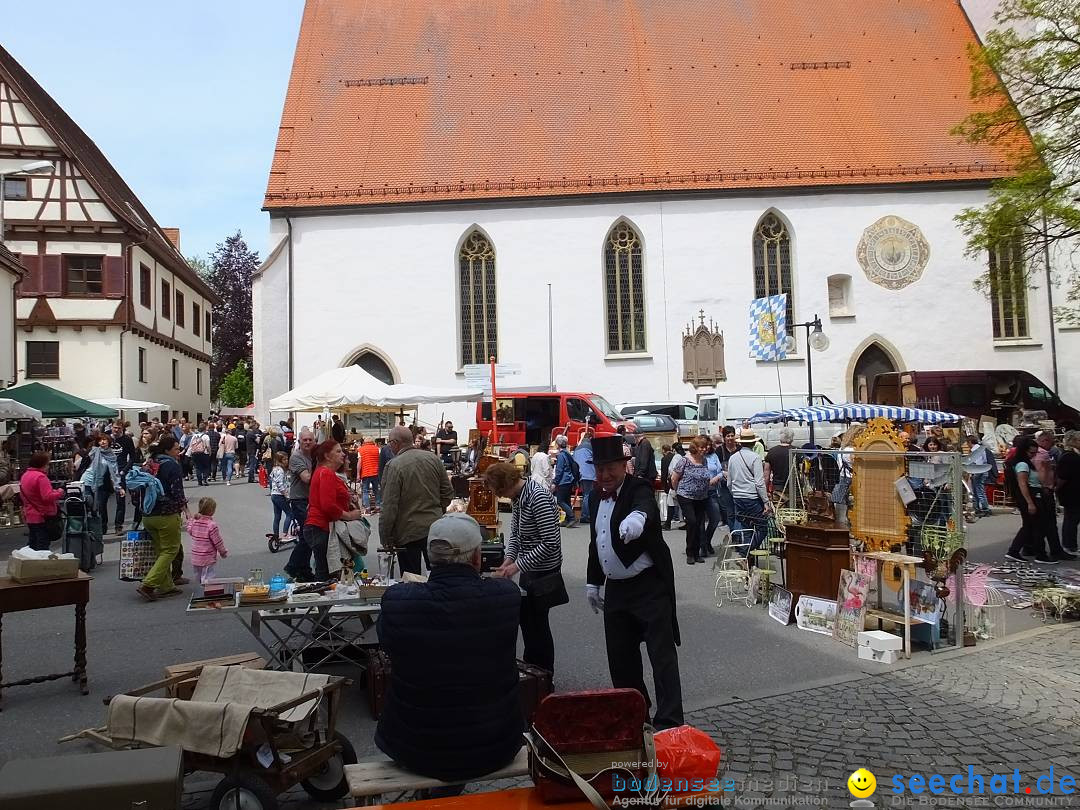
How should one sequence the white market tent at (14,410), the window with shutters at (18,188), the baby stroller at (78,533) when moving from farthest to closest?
1. the window with shutters at (18,188)
2. the white market tent at (14,410)
3. the baby stroller at (78,533)

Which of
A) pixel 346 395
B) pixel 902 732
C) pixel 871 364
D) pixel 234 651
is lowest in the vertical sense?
pixel 902 732

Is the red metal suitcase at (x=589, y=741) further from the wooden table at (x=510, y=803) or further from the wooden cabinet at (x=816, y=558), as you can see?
the wooden cabinet at (x=816, y=558)

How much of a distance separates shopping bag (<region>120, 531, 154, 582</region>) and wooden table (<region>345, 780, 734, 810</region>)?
7.06 metres

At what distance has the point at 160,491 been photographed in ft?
29.2

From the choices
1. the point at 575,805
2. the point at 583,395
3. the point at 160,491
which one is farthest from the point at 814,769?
the point at 583,395

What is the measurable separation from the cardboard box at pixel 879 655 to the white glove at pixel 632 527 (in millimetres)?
3125

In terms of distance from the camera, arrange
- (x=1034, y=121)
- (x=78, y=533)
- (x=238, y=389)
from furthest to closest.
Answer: (x=238, y=389) → (x=1034, y=121) → (x=78, y=533)

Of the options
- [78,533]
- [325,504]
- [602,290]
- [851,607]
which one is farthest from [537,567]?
[602,290]

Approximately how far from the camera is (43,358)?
86.5ft

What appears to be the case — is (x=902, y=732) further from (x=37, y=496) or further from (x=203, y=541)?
(x=37, y=496)

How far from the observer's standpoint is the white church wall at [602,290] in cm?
2673

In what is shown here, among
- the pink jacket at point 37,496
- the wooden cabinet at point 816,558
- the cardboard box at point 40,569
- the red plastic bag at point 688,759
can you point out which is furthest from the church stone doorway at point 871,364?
the red plastic bag at point 688,759

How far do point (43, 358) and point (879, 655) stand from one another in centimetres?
2765

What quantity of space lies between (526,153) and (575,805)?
26.6 meters
